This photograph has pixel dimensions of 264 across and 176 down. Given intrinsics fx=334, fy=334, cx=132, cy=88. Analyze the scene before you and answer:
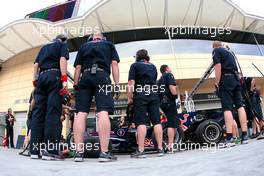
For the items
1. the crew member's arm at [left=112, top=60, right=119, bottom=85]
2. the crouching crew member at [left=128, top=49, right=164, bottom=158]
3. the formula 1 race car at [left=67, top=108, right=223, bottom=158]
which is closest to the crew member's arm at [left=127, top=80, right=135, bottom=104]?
the crouching crew member at [left=128, top=49, right=164, bottom=158]

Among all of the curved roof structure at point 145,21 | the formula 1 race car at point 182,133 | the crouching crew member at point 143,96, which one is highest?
the curved roof structure at point 145,21

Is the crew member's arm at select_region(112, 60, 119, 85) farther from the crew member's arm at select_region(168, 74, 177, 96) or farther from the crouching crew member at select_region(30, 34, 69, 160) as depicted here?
the crew member's arm at select_region(168, 74, 177, 96)

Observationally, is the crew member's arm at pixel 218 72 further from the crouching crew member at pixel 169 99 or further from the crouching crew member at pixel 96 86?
the crouching crew member at pixel 96 86

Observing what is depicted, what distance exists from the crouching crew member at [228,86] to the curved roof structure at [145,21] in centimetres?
1851

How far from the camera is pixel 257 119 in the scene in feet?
24.8

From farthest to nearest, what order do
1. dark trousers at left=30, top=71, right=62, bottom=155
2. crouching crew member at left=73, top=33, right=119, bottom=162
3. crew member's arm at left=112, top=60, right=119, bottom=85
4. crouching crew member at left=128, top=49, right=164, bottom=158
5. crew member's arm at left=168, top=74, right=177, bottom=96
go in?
crew member's arm at left=168, top=74, right=177, bottom=96 < crouching crew member at left=128, top=49, right=164, bottom=158 < crew member's arm at left=112, top=60, right=119, bottom=85 < dark trousers at left=30, top=71, right=62, bottom=155 < crouching crew member at left=73, top=33, right=119, bottom=162

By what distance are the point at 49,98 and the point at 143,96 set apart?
143 cm

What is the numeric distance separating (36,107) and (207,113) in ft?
13.3

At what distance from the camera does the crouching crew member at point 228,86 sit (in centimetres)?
518

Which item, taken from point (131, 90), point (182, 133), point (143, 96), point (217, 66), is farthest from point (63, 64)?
point (182, 133)

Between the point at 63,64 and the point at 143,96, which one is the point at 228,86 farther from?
the point at 63,64

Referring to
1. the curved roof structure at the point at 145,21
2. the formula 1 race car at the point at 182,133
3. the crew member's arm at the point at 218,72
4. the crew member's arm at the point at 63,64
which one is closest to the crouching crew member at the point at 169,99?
the formula 1 race car at the point at 182,133

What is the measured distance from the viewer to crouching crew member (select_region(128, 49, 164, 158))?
199 inches

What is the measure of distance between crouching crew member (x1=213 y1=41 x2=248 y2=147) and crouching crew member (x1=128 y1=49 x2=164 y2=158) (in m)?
1.03
